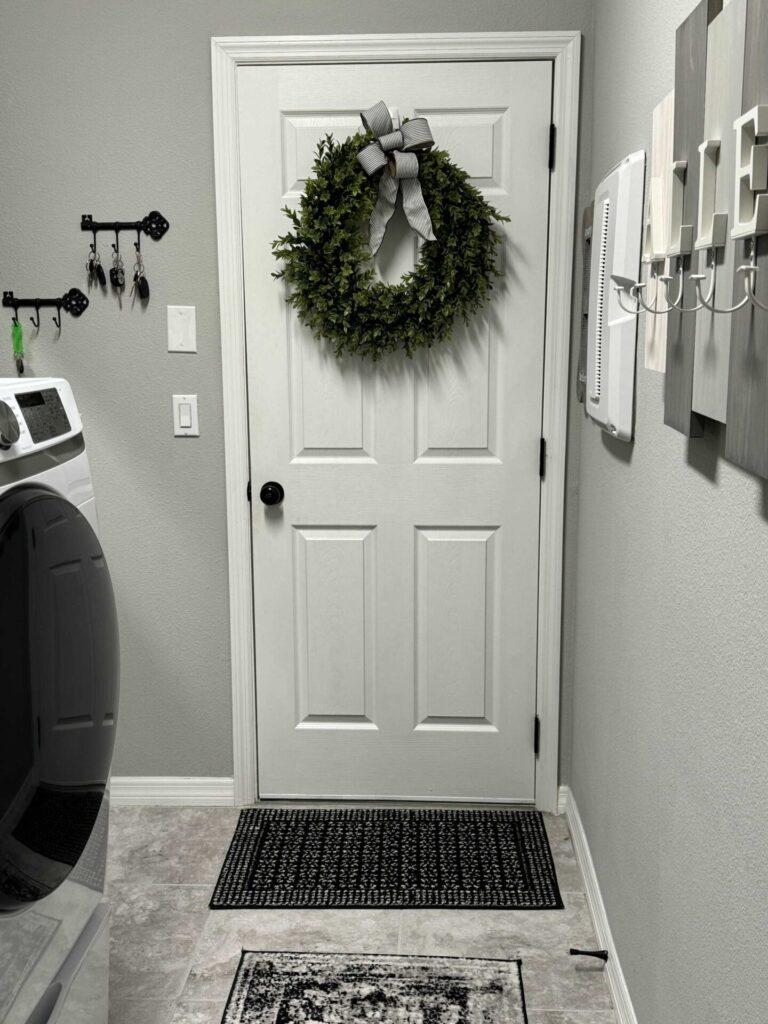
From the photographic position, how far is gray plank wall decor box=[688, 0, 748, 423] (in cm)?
117

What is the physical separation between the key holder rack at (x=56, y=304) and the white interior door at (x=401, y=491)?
47cm

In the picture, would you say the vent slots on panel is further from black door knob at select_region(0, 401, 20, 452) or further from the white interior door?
black door knob at select_region(0, 401, 20, 452)

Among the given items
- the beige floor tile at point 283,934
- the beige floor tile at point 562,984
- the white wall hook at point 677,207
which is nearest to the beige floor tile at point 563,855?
the beige floor tile at point 562,984

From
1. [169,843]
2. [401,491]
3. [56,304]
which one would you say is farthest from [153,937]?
[56,304]

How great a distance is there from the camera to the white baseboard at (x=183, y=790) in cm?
Answer: 298

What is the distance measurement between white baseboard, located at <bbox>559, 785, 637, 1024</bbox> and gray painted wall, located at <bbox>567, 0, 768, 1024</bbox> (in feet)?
0.17

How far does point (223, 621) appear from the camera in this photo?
2.91 metres

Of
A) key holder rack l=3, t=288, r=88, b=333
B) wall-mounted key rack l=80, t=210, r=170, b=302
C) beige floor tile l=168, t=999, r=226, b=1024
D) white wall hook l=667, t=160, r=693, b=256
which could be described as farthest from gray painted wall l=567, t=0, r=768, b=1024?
key holder rack l=3, t=288, r=88, b=333

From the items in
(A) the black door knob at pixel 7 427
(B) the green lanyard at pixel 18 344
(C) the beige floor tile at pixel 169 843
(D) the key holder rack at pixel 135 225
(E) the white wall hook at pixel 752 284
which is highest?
(D) the key holder rack at pixel 135 225

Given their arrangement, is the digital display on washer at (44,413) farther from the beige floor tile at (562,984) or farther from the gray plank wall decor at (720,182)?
the beige floor tile at (562,984)

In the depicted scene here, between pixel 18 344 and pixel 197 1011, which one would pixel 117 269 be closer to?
pixel 18 344

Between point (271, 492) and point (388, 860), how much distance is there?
1048 mm

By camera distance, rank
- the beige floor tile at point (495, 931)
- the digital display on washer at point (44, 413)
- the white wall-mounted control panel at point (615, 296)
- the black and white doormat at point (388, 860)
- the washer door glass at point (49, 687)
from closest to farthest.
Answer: the washer door glass at point (49, 687), the digital display on washer at point (44, 413), the white wall-mounted control panel at point (615, 296), the beige floor tile at point (495, 931), the black and white doormat at point (388, 860)

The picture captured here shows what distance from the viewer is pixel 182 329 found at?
9.07ft
